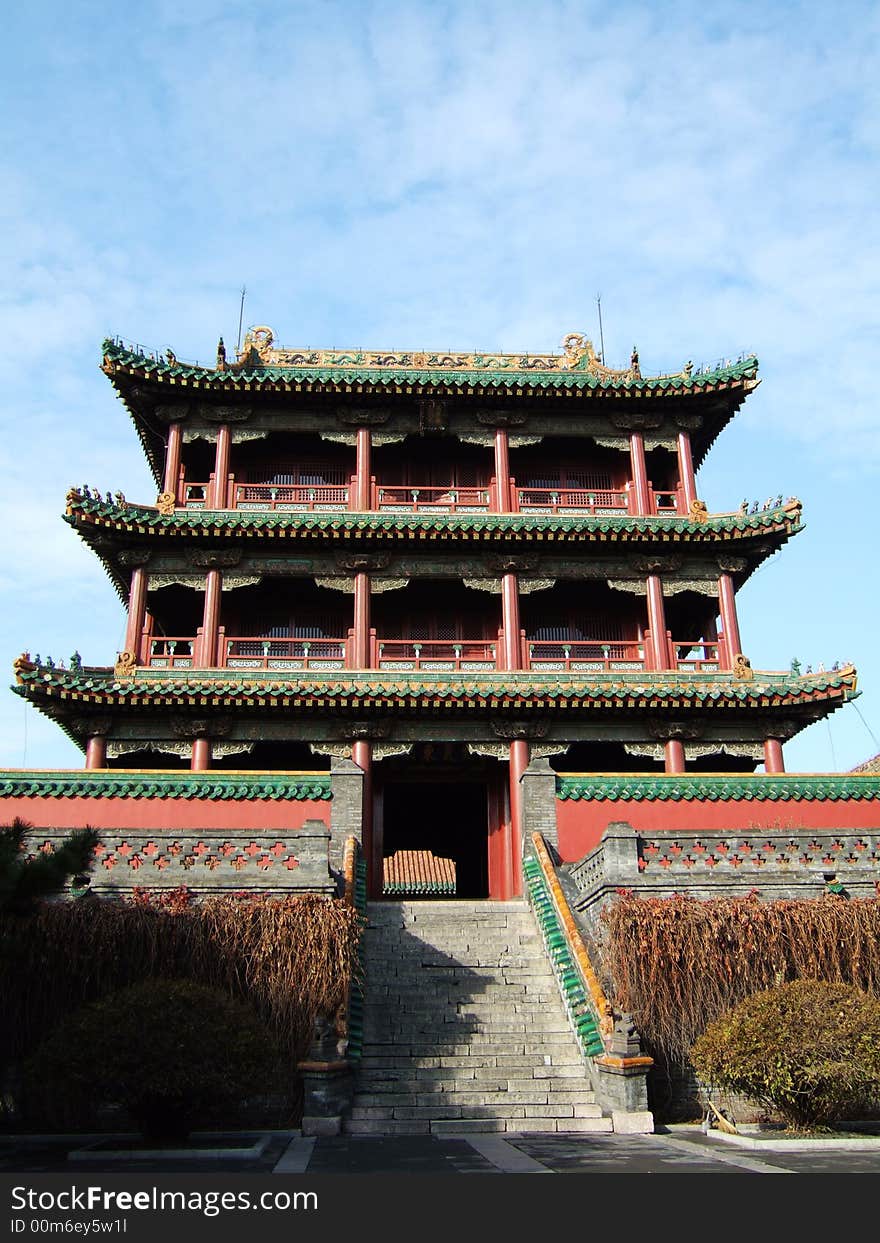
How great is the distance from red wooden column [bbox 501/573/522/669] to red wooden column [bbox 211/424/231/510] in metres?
6.34

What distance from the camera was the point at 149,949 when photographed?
11.4 m

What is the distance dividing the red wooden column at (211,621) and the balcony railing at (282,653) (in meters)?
0.20

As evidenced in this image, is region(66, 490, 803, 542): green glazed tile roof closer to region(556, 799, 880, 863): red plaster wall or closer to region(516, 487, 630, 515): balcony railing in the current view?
region(516, 487, 630, 515): balcony railing

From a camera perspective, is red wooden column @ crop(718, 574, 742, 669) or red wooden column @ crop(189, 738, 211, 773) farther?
red wooden column @ crop(718, 574, 742, 669)

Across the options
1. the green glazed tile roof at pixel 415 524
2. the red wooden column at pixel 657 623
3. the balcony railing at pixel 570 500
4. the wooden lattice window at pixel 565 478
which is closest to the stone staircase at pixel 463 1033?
the red wooden column at pixel 657 623

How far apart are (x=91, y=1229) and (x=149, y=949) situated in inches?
235

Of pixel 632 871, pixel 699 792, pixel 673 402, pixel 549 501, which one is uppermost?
pixel 673 402

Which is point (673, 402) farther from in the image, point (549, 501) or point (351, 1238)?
point (351, 1238)

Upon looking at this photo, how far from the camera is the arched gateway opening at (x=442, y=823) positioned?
20250 mm

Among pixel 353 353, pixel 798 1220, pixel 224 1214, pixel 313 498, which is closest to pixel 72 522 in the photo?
pixel 313 498

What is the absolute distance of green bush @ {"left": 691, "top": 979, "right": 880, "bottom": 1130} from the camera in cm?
Result: 927

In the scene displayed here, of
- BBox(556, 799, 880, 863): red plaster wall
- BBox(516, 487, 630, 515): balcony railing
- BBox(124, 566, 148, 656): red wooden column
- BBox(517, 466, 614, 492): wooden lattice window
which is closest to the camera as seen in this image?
BBox(556, 799, 880, 863): red plaster wall

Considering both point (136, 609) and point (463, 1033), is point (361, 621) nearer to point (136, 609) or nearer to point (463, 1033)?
point (136, 609)

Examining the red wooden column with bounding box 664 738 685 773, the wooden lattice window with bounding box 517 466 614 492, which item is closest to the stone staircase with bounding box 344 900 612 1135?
the red wooden column with bounding box 664 738 685 773
